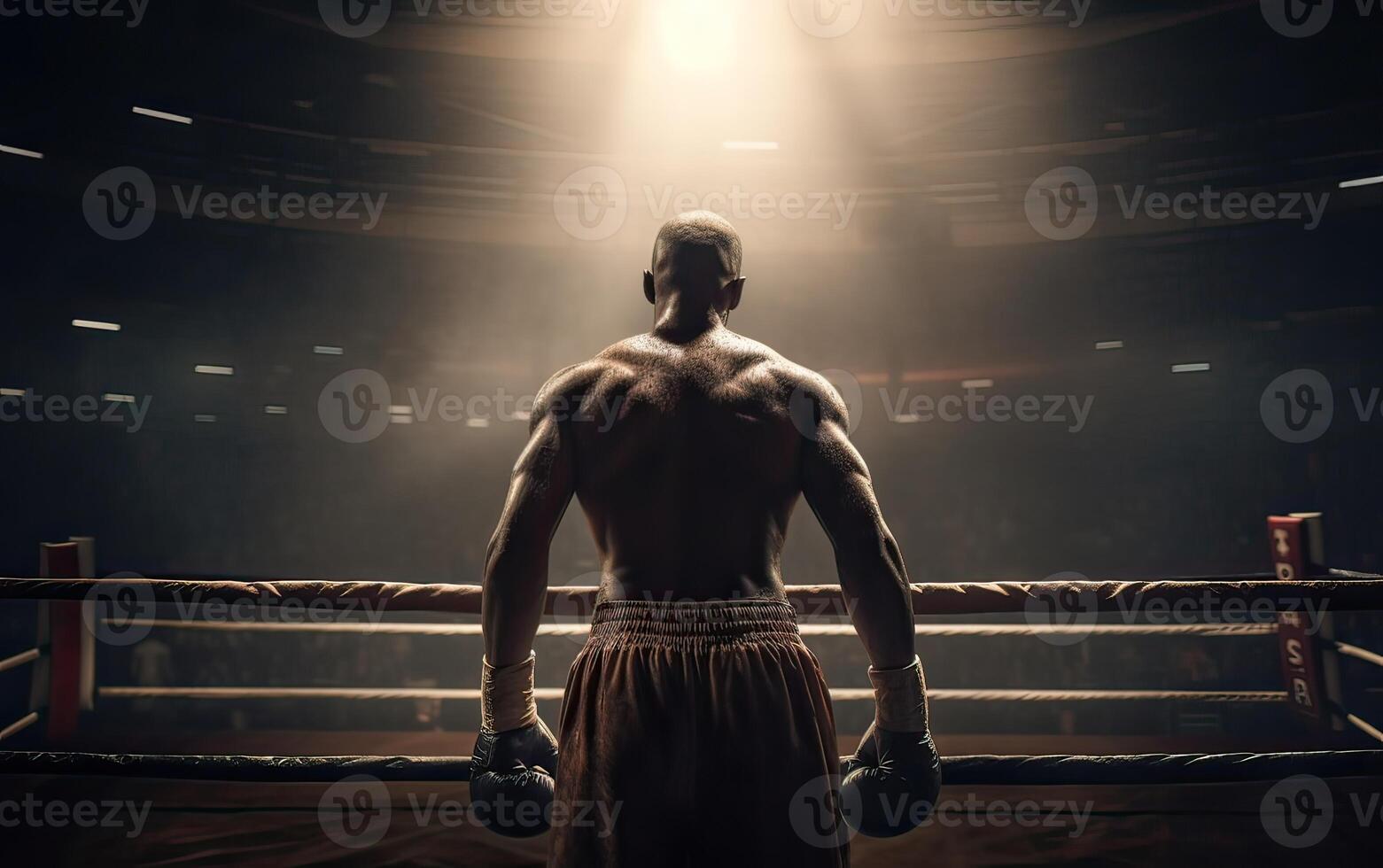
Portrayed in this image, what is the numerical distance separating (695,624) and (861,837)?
1.96 m

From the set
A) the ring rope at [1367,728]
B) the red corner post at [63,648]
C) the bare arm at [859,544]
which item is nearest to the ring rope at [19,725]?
the red corner post at [63,648]

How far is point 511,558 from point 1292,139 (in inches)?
249

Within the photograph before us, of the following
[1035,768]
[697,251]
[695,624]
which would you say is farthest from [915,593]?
[697,251]

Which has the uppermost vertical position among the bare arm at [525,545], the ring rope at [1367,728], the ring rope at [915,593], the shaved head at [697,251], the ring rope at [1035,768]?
the shaved head at [697,251]

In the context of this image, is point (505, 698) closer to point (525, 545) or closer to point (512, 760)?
point (512, 760)

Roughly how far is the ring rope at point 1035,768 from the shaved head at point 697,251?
3.67ft

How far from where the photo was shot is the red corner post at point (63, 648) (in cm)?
367

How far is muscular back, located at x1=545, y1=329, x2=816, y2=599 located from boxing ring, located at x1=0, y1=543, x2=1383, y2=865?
0.49 metres

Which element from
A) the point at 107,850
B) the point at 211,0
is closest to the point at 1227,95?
the point at 211,0

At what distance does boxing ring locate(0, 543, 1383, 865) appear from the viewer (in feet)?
5.44

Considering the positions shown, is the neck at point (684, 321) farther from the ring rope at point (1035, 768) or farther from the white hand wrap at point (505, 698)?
the ring rope at point (1035, 768)

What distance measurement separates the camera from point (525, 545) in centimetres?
116

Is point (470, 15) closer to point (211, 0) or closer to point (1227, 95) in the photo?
point (211, 0)

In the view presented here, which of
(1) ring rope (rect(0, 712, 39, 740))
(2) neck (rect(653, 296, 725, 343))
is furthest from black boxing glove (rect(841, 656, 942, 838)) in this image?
(1) ring rope (rect(0, 712, 39, 740))
